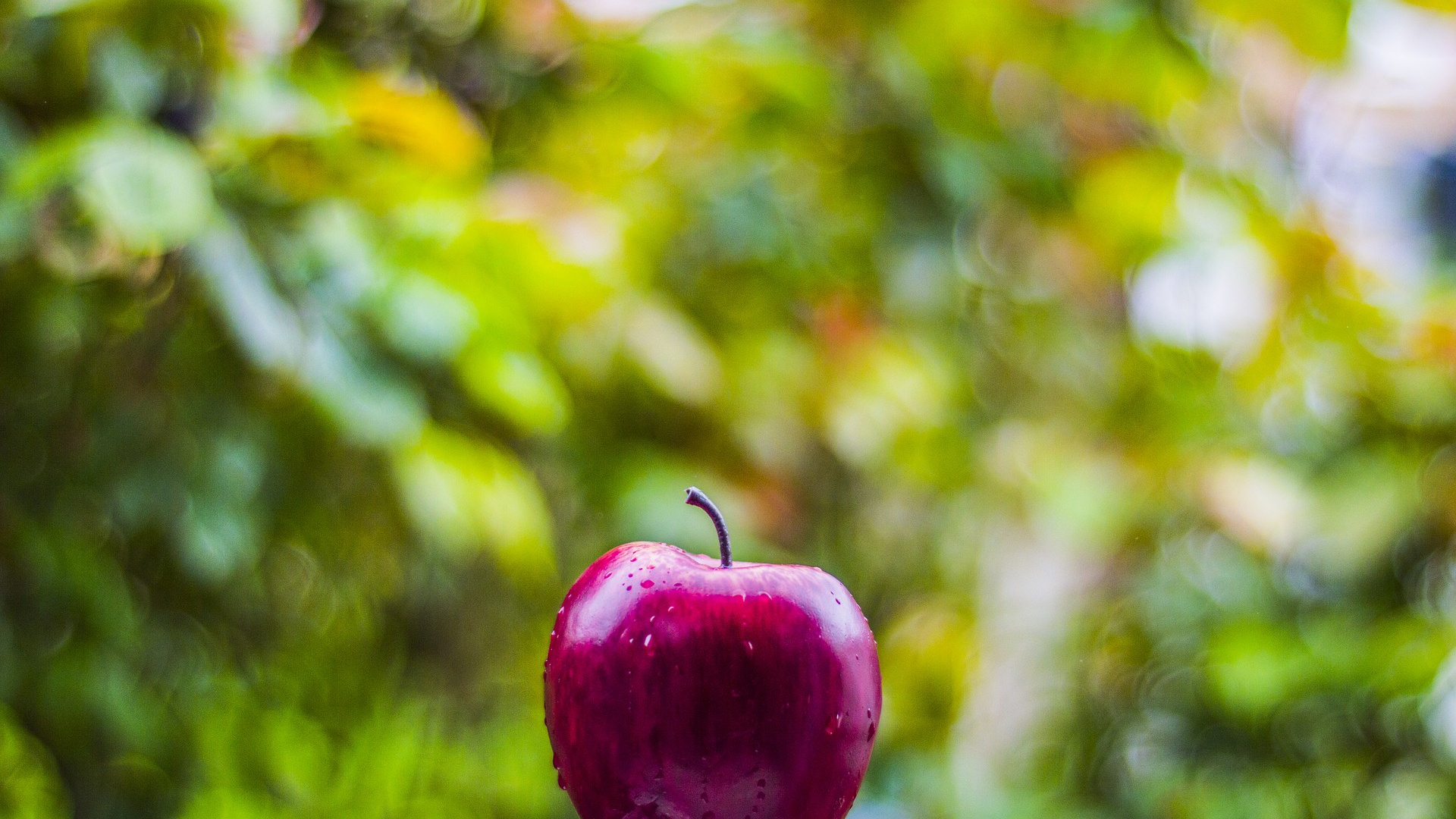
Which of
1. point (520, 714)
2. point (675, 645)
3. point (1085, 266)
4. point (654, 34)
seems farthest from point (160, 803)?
point (1085, 266)

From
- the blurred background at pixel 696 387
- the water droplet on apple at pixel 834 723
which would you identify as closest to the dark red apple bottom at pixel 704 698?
the water droplet on apple at pixel 834 723

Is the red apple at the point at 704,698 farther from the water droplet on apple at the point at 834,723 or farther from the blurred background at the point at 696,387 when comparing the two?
the blurred background at the point at 696,387

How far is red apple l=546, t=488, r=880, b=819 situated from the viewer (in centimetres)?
30

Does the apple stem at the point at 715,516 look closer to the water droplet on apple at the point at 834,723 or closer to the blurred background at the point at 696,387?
the water droplet on apple at the point at 834,723

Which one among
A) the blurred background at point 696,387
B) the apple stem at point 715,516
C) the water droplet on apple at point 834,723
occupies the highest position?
the apple stem at point 715,516

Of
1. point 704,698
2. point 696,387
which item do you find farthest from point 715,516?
point 696,387

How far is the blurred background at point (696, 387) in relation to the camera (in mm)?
976

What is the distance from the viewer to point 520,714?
6.23 ft

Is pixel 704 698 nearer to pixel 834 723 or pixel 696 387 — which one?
pixel 834 723

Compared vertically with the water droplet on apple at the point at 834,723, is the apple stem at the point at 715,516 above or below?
above

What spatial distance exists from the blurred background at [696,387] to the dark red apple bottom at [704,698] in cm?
59

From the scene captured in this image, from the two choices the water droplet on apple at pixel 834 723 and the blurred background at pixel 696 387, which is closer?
the water droplet on apple at pixel 834 723

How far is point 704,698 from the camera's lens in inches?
11.8

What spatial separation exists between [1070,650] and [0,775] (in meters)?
1.95
